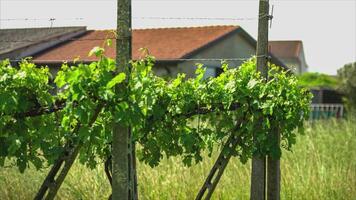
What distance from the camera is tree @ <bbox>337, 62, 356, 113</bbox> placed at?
22609 mm

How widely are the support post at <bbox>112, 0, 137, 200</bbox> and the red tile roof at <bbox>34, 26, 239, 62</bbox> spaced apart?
15374 millimetres

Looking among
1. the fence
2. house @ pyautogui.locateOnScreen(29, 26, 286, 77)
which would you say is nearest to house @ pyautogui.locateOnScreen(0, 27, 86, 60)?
house @ pyautogui.locateOnScreen(29, 26, 286, 77)

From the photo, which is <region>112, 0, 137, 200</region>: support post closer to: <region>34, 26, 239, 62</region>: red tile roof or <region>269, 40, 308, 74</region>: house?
<region>34, 26, 239, 62</region>: red tile roof

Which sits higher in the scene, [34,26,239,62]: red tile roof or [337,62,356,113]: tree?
[34,26,239,62]: red tile roof

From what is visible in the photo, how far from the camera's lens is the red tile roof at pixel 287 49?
59.0 m

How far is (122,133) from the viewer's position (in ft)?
12.3

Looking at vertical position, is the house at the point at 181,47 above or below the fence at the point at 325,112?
above

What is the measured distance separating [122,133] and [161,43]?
1743 centimetres

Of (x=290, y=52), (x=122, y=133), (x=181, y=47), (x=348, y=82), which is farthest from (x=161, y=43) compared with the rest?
(x=290, y=52)

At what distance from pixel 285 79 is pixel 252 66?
0.96 feet

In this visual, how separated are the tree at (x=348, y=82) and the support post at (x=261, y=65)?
706 inches

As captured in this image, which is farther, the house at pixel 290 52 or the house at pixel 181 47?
the house at pixel 290 52

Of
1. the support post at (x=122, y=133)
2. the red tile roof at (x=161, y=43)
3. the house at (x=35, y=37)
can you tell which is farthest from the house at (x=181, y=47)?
the support post at (x=122, y=133)

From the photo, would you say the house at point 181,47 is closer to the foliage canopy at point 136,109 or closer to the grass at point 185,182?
the grass at point 185,182
